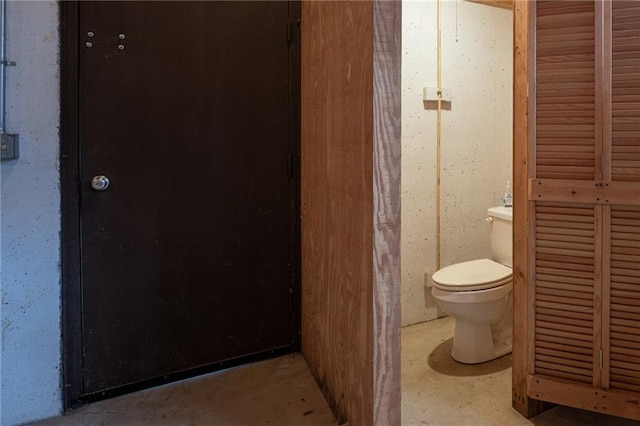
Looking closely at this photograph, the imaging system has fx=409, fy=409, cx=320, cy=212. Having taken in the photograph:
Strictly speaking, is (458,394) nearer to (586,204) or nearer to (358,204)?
(586,204)

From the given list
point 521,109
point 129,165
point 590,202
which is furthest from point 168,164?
point 590,202

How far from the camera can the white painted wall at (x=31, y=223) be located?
1.57m

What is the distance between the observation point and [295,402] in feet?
5.89

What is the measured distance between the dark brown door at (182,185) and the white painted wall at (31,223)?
111 mm

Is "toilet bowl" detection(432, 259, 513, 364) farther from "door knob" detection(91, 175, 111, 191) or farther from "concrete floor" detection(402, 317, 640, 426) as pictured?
"door knob" detection(91, 175, 111, 191)

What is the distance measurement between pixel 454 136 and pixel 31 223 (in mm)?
2362

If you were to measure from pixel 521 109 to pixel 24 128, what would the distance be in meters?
1.95

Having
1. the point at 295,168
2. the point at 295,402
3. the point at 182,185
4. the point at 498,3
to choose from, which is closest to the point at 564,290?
the point at 295,402

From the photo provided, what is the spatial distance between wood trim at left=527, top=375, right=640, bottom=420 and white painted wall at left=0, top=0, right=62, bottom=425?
6.42 feet

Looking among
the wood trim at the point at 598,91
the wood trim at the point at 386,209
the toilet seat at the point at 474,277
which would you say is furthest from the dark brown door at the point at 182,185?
the wood trim at the point at 598,91

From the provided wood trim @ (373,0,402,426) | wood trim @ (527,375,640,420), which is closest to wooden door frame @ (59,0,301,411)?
wood trim @ (373,0,402,426)

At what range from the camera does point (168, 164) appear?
1862mm

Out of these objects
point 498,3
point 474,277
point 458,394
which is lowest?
point 458,394

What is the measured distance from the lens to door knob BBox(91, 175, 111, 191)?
1.71m
